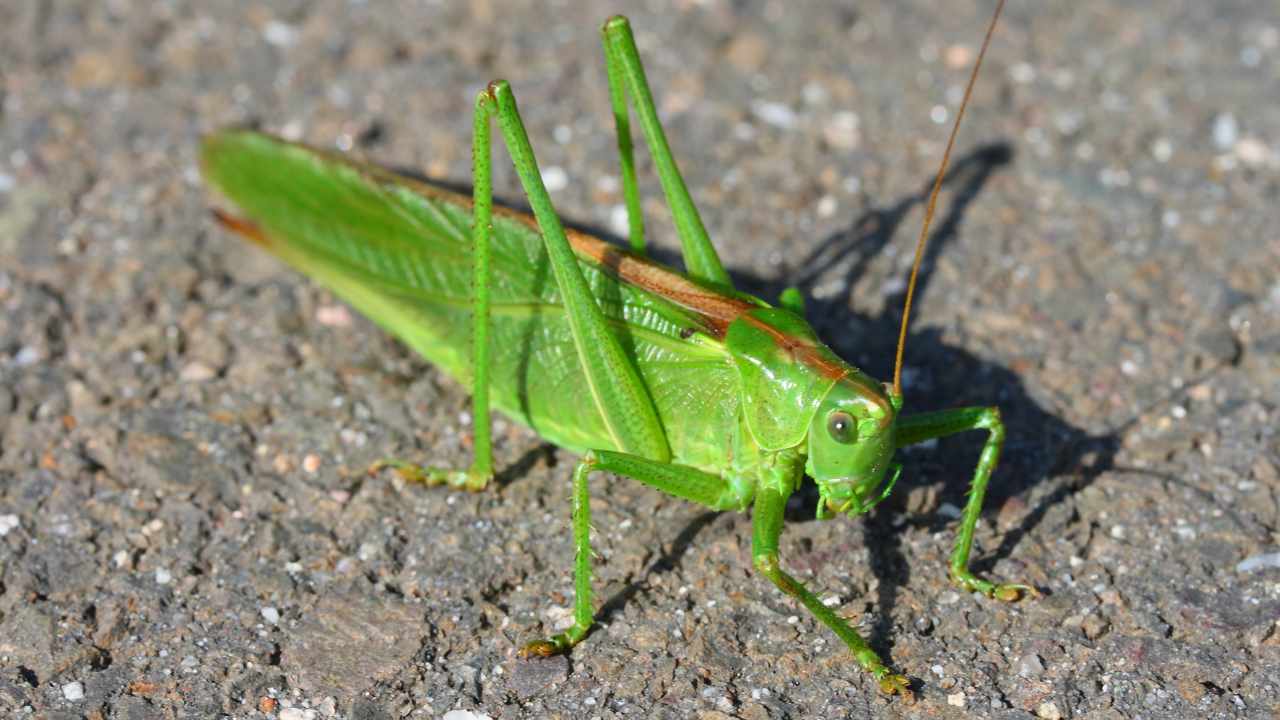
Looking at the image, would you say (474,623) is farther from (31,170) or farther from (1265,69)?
(1265,69)

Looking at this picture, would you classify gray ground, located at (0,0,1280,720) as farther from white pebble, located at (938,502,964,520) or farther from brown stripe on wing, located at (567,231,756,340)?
brown stripe on wing, located at (567,231,756,340)

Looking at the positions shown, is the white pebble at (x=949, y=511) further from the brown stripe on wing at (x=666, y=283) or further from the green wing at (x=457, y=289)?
the brown stripe on wing at (x=666, y=283)

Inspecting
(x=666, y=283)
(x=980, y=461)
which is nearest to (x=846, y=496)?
(x=980, y=461)

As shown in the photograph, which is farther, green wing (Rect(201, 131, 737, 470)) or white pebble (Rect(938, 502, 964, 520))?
white pebble (Rect(938, 502, 964, 520))

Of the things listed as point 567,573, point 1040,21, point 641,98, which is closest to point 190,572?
point 567,573

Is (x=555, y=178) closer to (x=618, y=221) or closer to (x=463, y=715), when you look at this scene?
(x=618, y=221)

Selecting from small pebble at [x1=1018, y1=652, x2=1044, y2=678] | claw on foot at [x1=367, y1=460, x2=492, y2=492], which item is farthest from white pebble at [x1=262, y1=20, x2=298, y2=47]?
small pebble at [x1=1018, y1=652, x2=1044, y2=678]

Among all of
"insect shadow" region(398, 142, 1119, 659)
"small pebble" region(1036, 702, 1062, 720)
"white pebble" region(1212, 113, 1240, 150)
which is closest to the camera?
"small pebble" region(1036, 702, 1062, 720)

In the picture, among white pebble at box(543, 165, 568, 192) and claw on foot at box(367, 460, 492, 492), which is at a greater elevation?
white pebble at box(543, 165, 568, 192)

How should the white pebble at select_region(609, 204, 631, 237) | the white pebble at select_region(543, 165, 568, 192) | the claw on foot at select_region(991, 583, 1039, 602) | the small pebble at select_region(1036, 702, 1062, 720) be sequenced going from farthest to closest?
the white pebble at select_region(543, 165, 568, 192) < the white pebble at select_region(609, 204, 631, 237) < the claw on foot at select_region(991, 583, 1039, 602) < the small pebble at select_region(1036, 702, 1062, 720)
